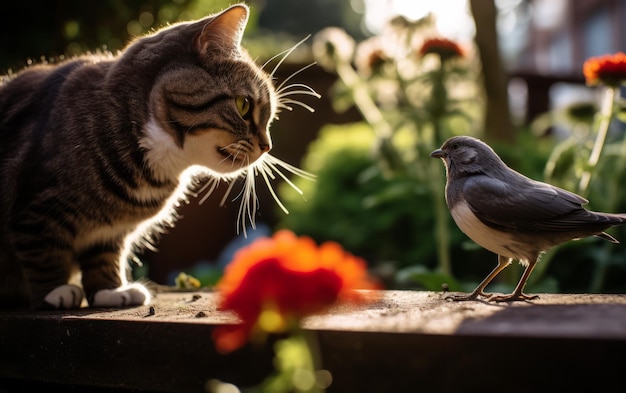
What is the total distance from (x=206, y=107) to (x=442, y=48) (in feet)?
4.76

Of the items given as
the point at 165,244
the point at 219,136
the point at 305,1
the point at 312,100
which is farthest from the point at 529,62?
the point at 219,136

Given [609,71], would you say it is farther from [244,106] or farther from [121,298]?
[121,298]

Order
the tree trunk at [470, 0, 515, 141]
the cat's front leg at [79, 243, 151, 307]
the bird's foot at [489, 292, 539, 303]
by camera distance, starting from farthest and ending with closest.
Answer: the tree trunk at [470, 0, 515, 141] → the cat's front leg at [79, 243, 151, 307] → the bird's foot at [489, 292, 539, 303]

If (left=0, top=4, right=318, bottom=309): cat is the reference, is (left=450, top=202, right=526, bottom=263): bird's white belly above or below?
below

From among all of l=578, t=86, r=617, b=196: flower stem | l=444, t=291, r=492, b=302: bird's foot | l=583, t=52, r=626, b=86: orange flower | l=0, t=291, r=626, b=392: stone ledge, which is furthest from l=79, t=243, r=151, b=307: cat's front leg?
l=583, t=52, r=626, b=86: orange flower

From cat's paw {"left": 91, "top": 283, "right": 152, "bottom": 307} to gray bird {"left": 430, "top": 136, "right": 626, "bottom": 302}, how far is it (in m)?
0.94

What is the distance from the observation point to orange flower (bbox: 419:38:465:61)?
9.66 feet

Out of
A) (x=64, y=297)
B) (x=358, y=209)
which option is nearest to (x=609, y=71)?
(x=64, y=297)

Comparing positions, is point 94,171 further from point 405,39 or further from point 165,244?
point 165,244

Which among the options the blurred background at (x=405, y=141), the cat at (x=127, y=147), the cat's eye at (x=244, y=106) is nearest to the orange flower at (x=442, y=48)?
the blurred background at (x=405, y=141)

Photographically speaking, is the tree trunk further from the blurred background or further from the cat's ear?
the cat's ear

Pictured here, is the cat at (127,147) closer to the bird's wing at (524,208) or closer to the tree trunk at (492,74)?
the bird's wing at (524,208)

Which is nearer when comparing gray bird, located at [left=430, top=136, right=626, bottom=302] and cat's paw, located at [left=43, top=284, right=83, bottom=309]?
gray bird, located at [left=430, top=136, right=626, bottom=302]

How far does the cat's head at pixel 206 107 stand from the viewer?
1.83 meters
